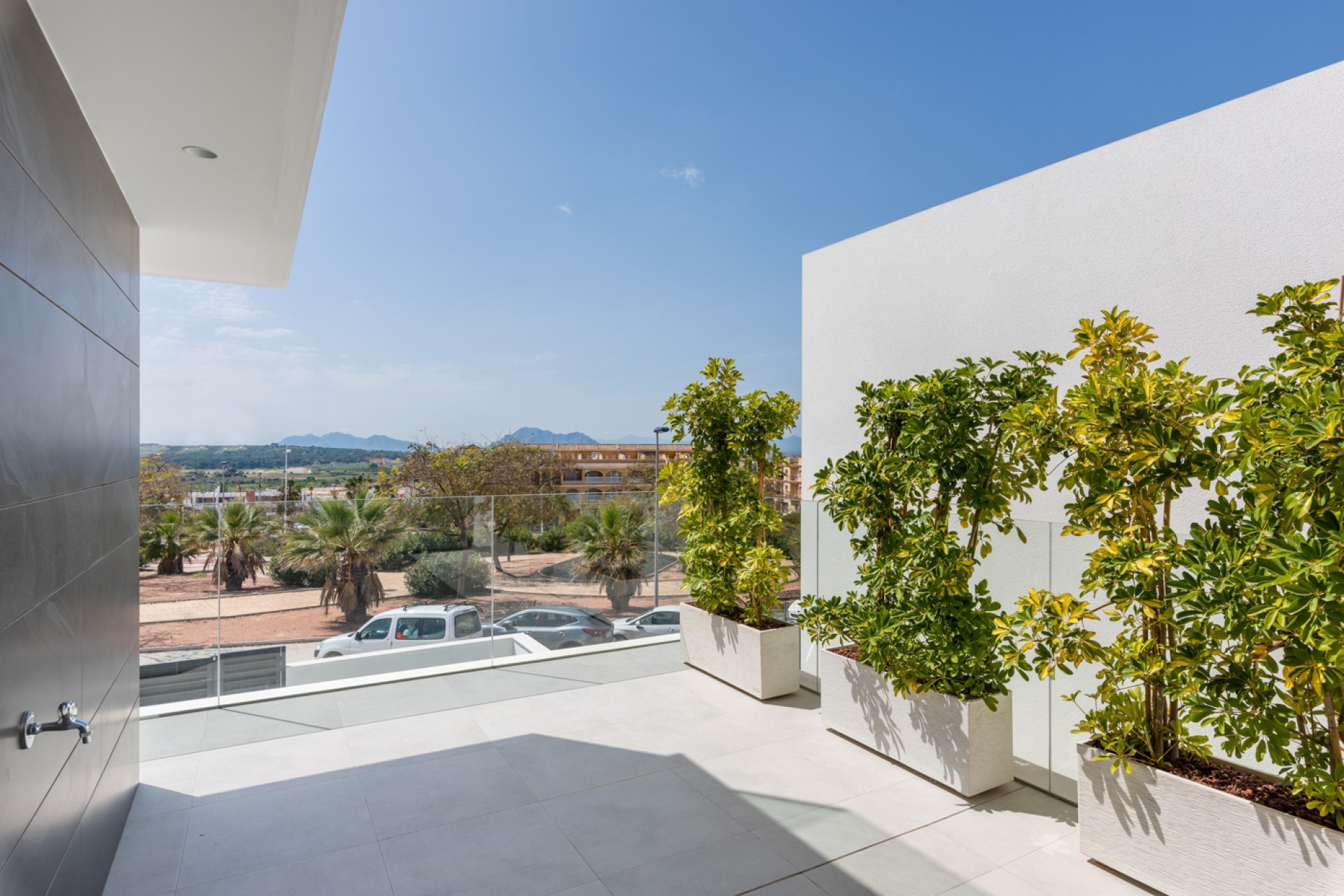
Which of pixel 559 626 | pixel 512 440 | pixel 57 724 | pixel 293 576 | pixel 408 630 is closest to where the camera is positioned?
pixel 57 724

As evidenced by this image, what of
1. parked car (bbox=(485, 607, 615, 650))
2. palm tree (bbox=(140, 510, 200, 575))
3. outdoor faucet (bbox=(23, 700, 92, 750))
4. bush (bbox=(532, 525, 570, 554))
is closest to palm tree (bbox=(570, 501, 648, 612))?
bush (bbox=(532, 525, 570, 554))

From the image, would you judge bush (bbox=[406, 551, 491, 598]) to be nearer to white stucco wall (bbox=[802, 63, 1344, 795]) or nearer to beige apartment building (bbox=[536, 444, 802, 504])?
white stucco wall (bbox=[802, 63, 1344, 795])

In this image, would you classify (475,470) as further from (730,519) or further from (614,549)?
(730,519)

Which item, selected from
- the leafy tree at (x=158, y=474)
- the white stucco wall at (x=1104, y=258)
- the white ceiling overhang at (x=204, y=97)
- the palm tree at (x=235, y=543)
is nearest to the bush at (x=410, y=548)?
the palm tree at (x=235, y=543)

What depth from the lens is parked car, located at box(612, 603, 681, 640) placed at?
6.04m

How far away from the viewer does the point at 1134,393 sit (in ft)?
7.86

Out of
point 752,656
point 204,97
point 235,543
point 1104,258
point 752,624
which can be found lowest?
point 752,656

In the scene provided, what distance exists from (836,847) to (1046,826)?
92 cm

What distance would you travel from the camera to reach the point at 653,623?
611 centimetres

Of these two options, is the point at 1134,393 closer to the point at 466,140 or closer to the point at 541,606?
the point at 541,606

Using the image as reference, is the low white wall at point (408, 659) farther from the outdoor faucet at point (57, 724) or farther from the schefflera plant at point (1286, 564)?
the schefflera plant at point (1286, 564)

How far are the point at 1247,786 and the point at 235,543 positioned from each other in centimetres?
551

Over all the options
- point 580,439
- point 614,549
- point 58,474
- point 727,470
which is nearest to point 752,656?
point 727,470

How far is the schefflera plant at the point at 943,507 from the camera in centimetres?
321
